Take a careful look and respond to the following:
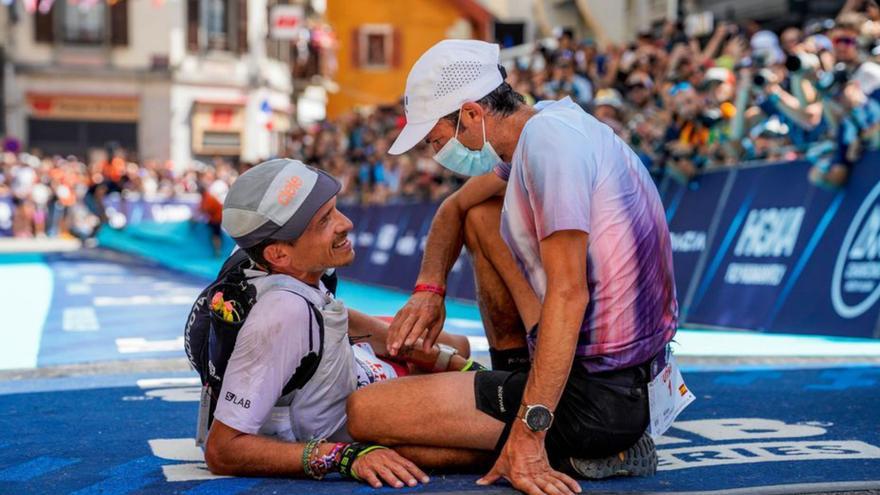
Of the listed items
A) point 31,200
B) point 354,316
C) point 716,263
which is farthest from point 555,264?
point 31,200

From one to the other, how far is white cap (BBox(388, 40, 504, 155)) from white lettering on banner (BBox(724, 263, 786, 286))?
5969mm

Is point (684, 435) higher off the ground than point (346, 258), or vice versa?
point (346, 258)

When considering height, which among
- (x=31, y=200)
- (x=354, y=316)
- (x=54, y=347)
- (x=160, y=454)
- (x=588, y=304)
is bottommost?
(x=31, y=200)

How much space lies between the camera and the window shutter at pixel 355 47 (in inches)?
1871

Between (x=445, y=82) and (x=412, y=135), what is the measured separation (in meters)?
0.21

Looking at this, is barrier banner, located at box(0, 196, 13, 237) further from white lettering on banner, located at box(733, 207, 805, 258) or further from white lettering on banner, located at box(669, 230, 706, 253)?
white lettering on banner, located at box(733, 207, 805, 258)

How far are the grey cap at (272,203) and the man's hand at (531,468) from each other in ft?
3.24

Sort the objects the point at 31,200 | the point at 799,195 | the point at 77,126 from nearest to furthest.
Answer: the point at 799,195 < the point at 31,200 < the point at 77,126

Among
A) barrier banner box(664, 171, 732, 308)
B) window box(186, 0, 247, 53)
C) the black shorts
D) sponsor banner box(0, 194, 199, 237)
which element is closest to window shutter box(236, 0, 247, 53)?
window box(186, 0, 247, 53)

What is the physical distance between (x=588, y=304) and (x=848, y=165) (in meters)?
5.73

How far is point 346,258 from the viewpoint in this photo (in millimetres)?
4109

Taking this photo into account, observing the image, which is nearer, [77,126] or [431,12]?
[77,126]

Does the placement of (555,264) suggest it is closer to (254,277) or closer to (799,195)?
(254,277)

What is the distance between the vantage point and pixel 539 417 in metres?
3.57
